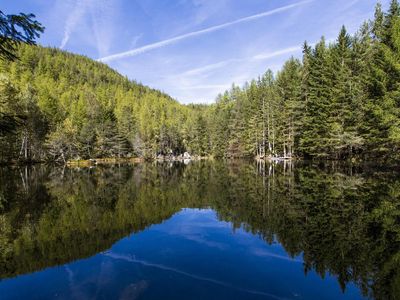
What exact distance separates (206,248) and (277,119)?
57.9 meters

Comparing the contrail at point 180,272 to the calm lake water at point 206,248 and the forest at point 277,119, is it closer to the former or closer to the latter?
→ the calm lake water at point 206,248

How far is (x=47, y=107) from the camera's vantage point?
8050 centimetres

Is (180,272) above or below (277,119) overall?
below

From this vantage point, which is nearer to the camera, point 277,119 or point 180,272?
point 180,272

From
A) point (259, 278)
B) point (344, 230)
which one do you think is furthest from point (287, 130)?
point (259, 278)

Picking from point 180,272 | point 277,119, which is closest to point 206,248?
point 180,272

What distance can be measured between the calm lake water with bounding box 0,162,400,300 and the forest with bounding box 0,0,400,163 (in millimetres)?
3732

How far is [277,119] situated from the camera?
2552 inches

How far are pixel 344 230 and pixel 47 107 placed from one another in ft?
275

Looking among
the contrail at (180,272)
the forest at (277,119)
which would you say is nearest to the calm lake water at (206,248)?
the contrail at (180,272)

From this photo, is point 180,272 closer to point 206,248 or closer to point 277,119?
point 206,248

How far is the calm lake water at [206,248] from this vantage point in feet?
22.2

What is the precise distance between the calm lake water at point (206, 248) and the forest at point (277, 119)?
12.2 ft

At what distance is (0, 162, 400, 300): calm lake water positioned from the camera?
6.78 metres
